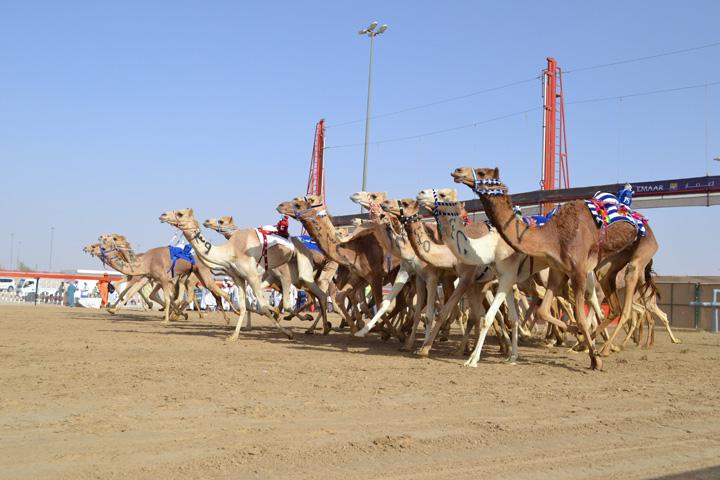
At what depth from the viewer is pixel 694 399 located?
882 cm

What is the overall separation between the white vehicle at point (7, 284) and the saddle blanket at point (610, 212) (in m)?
42.8

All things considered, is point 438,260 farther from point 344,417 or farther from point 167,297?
point 167,297

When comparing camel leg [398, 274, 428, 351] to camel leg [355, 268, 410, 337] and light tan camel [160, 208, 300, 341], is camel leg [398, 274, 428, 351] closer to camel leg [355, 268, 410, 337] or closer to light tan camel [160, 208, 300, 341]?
camel leg [355, 268, 410, 337]

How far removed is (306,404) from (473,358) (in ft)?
14.7

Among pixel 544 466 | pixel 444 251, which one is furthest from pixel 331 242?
pixel 544 466

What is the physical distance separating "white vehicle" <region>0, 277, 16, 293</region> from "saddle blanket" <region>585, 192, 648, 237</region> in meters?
42.8

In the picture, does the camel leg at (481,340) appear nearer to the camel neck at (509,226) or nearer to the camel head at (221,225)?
the camel neck at (509,226)

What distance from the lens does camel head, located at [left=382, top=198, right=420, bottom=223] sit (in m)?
13.2

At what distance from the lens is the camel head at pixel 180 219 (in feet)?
51.9

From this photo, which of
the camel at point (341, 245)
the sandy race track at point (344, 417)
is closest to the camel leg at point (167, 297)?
Result: the camel at point (341, 245)

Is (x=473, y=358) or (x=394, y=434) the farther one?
(x=473, y=358)

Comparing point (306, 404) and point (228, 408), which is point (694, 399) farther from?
point (228, 408)

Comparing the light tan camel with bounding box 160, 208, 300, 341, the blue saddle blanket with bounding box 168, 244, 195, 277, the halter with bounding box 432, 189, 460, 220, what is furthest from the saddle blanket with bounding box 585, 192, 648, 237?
the blue saddle blanket with bounding box 168, 244, 195, 277

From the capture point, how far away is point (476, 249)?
11.6m
